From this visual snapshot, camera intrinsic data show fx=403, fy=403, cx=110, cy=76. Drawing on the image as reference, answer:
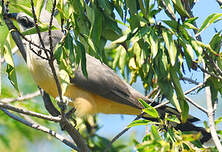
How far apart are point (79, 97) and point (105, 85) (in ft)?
1.23

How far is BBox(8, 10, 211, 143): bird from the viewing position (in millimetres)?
3986

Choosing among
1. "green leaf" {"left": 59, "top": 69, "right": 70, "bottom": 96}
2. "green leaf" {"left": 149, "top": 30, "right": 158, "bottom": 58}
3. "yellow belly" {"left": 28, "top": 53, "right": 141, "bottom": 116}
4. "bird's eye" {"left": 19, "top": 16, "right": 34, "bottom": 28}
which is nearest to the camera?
"green leaf" {"left": 59, "top": 69, "right": 70, "bottom": 96}

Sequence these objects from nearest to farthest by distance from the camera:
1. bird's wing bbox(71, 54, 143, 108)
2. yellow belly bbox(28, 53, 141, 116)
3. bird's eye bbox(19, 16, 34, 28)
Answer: yellow belly bbox(28, 53, 141, 116), bird's eye bbox(19, 16, 34, 28), bird's wing bbox(71, 54, 143, 108)

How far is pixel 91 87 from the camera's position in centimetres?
428

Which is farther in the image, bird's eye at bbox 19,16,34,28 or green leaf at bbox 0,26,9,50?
bird's eye at bbox 19,16,34,28

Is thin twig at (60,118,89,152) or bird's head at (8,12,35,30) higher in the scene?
bird's head at (8,12,35,30)

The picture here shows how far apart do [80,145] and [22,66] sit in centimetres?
554

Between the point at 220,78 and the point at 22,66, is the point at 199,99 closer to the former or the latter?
the point at 220,78

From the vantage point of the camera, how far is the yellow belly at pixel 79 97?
3.94m

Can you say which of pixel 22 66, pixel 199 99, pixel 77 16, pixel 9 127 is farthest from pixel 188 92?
pixel 22 66

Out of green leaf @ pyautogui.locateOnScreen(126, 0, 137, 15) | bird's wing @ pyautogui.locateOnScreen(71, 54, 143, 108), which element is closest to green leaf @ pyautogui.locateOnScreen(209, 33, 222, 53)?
green leaf @ pyautogui.locateOnScreen(126, 0, 137, 15)

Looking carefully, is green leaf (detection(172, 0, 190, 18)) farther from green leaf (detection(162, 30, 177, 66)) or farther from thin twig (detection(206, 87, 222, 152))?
thin twig (detection(206, 87, 222, 152))

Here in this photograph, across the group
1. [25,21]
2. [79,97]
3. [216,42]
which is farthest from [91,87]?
[216,42]

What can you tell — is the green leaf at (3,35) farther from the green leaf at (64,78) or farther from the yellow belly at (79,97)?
the yellow belly at (79,97)
